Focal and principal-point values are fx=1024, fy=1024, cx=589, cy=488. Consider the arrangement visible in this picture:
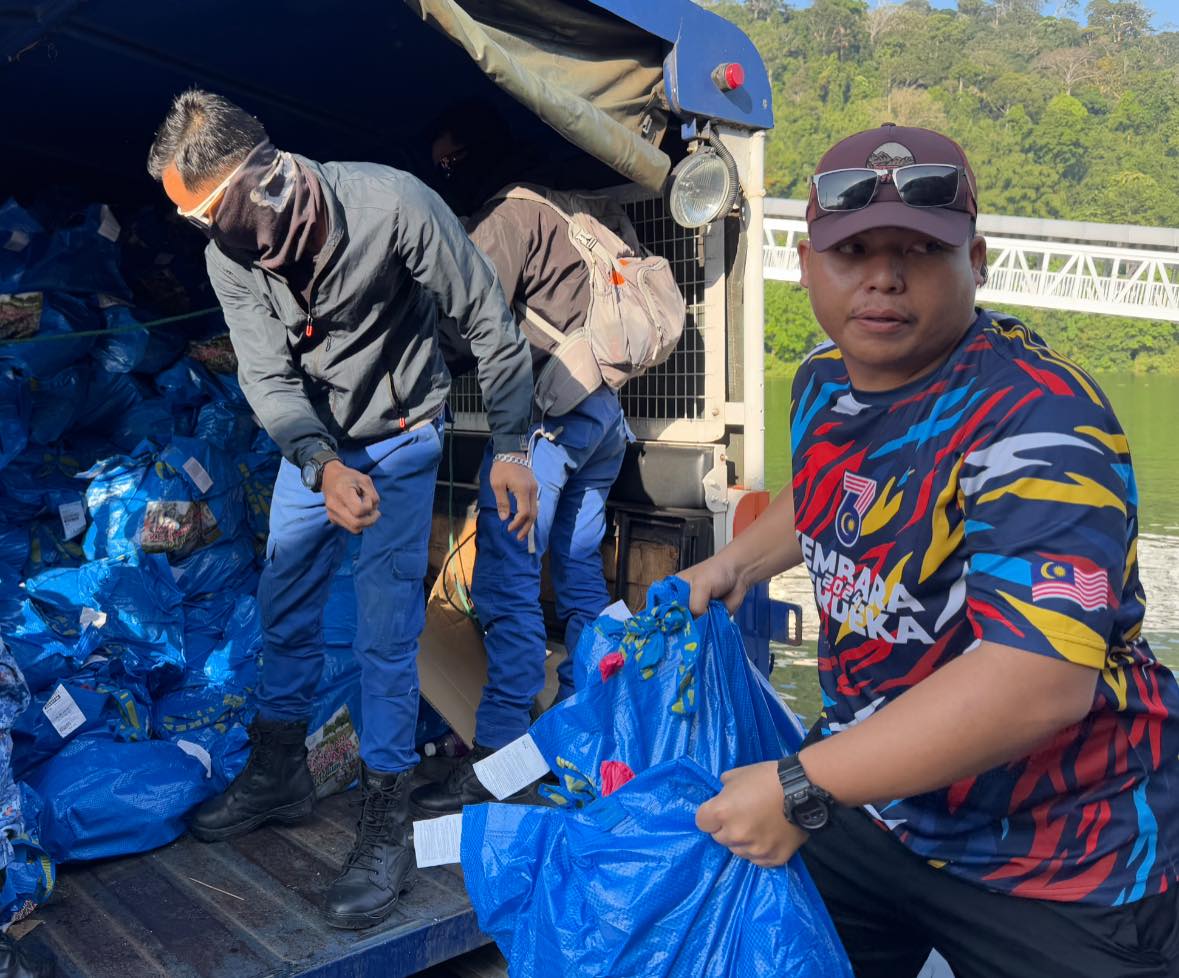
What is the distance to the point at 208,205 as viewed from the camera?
229 centimetres

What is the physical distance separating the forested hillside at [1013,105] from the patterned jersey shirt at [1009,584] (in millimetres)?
31890

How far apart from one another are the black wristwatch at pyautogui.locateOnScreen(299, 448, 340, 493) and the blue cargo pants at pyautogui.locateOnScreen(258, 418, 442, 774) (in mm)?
192

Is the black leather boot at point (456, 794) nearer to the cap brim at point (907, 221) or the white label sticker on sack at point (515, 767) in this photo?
the white label sticker on sack at point (515, 767)

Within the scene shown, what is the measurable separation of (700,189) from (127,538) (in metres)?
2.31

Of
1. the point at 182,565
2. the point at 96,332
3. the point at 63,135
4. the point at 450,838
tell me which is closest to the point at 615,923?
the point at 450,838

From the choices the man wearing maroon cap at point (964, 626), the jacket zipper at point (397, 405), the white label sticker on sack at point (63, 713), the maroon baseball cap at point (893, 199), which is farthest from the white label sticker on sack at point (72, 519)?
the maroon baseball cap at point (893, 199)

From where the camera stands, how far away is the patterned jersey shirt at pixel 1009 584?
1.13 metres

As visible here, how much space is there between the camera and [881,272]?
1306mm

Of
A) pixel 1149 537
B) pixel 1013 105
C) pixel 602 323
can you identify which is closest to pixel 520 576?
pixel 602 323

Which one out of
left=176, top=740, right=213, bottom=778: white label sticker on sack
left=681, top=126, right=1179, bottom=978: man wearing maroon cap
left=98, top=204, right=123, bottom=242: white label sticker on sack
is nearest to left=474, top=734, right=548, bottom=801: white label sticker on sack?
left=681, top=126, right=1179, bottom=978: man wearing maroon cap

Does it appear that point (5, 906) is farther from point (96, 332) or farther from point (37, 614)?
point (96, 332)

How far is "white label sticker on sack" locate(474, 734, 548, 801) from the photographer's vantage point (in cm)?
176

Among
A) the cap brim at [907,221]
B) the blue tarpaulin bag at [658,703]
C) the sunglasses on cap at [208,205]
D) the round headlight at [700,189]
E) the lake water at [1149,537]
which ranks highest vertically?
the round headlight at [700,189]

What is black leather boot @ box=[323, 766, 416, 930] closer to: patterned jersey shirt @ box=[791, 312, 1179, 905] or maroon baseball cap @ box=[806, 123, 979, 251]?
patterned jersey shirt @ box=[791, 312, 1179, 905]
